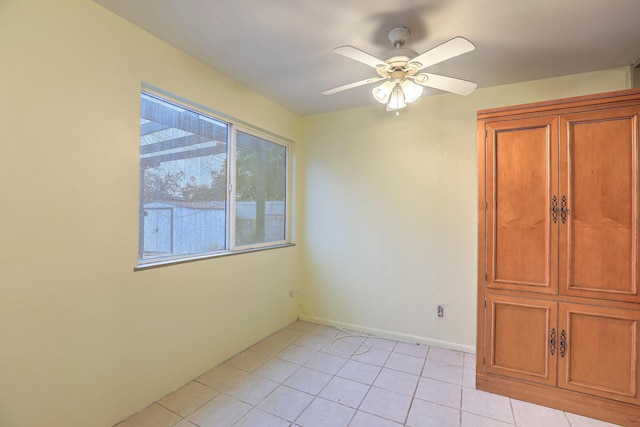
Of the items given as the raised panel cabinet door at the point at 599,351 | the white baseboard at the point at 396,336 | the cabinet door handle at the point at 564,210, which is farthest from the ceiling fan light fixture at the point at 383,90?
the white baseboard at the point at 396,336

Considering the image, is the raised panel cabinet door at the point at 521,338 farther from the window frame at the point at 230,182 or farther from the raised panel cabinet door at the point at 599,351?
the window frame at the point at 230,182

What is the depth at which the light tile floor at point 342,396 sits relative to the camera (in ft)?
5.95

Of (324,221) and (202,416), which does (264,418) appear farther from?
(324,221)

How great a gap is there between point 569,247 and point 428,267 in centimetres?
118

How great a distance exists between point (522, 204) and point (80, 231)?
111 inches

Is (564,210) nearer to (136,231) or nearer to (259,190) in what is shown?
(259,190)

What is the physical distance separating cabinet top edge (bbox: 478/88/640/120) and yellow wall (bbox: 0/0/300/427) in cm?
233

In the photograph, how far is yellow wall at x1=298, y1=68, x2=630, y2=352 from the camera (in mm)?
2748

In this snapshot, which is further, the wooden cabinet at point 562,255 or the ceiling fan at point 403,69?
the wooden cabinet at point 562,255

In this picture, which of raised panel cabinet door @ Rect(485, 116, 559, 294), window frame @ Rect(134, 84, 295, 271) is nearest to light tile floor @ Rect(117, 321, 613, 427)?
raised panel cabinet door @ Rect(485, 116, 559, 294)

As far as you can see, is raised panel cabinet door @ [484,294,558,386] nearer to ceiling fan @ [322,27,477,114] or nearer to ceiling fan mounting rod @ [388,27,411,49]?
ceiling fan @ [322,27,477,114]

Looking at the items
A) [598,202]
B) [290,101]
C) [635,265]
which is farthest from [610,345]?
[290,101]

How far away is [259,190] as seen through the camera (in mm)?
3115

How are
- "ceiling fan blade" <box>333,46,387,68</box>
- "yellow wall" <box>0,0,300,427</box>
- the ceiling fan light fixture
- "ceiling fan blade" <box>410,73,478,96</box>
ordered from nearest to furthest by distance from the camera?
"yellow wall" <box>0,0,300,427</box> → "ceiling fan blade" <box>333,46,387,68</box> → "ceiling fan blade" <box>410,73,478,96</box> → the ceiling fan light fixture
